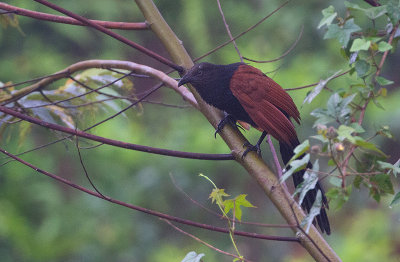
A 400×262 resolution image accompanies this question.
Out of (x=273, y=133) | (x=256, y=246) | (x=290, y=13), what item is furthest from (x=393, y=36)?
(x=290, y=13)

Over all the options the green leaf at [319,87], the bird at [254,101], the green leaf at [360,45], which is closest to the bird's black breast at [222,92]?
the bird at [254,101]

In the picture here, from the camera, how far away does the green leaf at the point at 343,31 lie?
964 mm

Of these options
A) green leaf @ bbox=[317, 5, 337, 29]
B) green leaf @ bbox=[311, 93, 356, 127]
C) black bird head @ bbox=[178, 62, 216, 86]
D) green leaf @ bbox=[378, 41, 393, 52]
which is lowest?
black bird head @ bbox=[178, 62, 216, 86]

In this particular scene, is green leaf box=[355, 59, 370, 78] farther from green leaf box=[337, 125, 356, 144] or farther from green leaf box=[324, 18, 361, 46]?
green leaf box=[337, 125, 356, 144]

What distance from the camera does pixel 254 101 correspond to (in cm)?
154

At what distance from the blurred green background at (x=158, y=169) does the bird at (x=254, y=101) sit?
1.76 m

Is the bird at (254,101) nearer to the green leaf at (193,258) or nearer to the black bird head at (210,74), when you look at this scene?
the black bird head at (210,74)

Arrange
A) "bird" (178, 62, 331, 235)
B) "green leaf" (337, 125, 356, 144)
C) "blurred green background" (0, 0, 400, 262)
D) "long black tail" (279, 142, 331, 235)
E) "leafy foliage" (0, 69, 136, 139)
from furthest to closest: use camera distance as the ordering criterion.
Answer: "blurred green background" (0, 0, 400, 262)
"leafy foliage" (0, 69, 136, 139)
"bird" (178, 62, 331, 235)
"long black tail" (279, 142, 331, 235)
"green leaf" (337, 125, 356, 144)

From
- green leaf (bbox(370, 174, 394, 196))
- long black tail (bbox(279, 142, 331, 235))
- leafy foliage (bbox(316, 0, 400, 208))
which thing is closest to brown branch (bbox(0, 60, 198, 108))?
long black tail (bbox(279, 142, 331, 235))

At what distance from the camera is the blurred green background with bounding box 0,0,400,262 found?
3.92m

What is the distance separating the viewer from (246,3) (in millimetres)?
5941

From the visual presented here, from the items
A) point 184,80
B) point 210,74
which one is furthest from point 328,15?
point 210,74

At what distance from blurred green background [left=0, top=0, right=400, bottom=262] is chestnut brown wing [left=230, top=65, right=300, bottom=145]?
5.98ft

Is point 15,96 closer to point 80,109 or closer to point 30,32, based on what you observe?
point 80,109
